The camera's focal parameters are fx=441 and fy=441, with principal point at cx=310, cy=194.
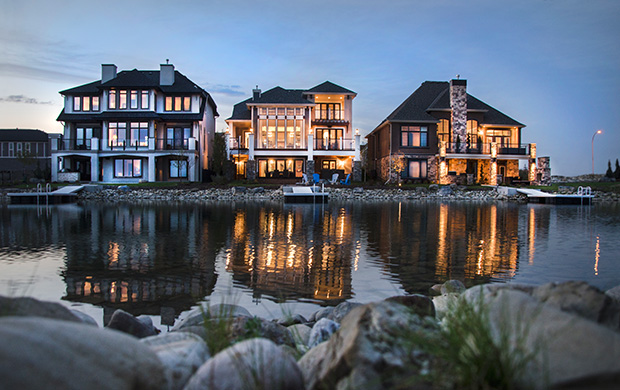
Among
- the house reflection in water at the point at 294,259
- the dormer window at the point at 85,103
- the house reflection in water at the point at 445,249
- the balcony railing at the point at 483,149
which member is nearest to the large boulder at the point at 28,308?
the house reflection in water at the point at 294,259

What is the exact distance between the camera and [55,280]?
25.2 ft

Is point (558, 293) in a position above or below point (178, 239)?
above

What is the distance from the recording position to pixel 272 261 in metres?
9.37

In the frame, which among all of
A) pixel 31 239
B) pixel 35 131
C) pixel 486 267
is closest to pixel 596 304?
pixel 486 267

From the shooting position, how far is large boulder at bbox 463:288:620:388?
2096 millimetres

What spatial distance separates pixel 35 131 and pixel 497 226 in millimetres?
67479

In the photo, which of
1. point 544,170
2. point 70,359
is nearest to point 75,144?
point 70,359

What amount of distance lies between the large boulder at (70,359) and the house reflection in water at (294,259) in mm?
3699

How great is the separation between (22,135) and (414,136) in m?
54.3

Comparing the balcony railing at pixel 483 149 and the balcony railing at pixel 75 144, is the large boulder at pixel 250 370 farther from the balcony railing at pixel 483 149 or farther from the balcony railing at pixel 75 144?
the balcony railing at pixel 75 144

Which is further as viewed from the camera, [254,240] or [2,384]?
[254,240]

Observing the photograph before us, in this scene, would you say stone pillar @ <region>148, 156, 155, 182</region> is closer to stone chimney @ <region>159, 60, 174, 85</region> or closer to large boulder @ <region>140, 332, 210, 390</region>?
stone chimney @ <region>159, 60, 174, 85</region>

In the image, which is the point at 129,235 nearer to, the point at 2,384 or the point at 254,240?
the point at 254,240

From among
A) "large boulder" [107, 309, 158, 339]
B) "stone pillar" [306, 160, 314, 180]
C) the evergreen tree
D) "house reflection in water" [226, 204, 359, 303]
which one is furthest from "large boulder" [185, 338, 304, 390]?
the evergreen tree
